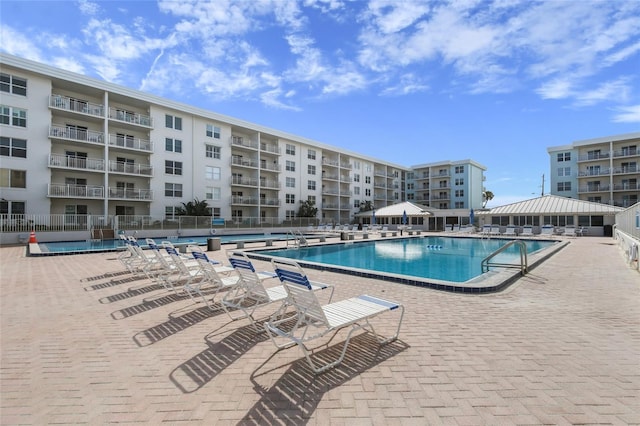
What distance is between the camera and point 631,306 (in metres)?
5.50

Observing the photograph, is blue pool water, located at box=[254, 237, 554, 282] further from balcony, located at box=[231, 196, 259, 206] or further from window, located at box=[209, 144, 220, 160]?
window, located at box=[209, 144, 220, 160]

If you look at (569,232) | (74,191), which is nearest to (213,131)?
(74,191)

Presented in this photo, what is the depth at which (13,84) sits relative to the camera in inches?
885

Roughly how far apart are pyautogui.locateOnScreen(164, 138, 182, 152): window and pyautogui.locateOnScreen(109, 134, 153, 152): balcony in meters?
1.63

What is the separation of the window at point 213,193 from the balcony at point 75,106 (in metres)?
11.3

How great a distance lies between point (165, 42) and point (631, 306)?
16.8 m

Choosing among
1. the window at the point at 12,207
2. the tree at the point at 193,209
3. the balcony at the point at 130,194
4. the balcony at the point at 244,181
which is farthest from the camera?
the balcony at the point at 244,181

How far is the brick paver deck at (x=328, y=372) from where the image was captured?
8.21ft

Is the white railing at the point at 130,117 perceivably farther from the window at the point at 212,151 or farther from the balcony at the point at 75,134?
the window at the point at 212,151

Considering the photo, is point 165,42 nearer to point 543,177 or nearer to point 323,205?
point 323,205

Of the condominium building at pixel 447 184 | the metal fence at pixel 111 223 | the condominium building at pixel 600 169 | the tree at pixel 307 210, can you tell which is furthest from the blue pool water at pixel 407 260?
the condominium building at pixel 447 184

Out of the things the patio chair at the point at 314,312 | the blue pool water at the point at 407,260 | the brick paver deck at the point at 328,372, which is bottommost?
the blue pool water at the point at 407,260

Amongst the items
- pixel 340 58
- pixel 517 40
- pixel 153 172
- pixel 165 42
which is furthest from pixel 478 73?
pixel 153 172

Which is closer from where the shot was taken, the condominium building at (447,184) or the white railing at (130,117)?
the white railing at (130,117)
